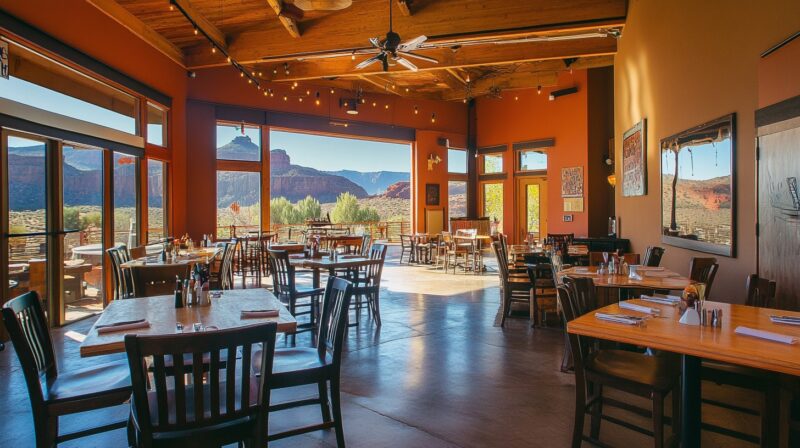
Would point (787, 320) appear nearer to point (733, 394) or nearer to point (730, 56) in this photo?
point (733, 394)

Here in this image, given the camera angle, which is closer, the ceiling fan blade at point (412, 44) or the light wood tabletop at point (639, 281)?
the light wood tabletop at point (639, 281)

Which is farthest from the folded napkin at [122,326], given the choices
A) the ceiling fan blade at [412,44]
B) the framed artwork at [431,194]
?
the framed artwork at [431,194]

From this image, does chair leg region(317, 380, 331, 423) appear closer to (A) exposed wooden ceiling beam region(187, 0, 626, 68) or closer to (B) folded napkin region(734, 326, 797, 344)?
(B) folded napkin region(734, 326, 797, 344)

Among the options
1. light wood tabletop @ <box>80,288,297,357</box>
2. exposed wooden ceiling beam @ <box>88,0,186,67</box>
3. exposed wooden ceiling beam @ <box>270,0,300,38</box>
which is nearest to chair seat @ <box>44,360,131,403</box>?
light wood tabletop @ <box>80,288,297,357</box>

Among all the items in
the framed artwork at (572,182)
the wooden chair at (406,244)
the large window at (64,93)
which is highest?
the large window at (64,93)

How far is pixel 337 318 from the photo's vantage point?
270 centimetres

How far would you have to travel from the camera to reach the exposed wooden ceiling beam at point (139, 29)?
6527mm

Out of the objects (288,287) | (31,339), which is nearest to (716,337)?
(31,339)

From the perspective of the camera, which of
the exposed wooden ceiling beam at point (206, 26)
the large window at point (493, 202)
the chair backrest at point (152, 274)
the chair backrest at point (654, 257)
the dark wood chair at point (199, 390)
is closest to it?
the dark wood chair at point (199, 390)

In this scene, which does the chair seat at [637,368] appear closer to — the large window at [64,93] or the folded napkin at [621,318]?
the folded napkin at [621,318]

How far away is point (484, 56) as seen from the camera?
8.52 metres

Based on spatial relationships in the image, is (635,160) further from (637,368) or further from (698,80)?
(637,368)

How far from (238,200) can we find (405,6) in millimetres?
6137

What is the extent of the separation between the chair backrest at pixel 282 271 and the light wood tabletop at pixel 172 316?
178 centimetres
